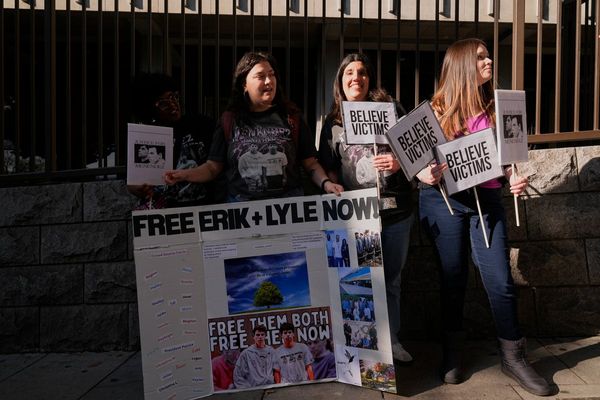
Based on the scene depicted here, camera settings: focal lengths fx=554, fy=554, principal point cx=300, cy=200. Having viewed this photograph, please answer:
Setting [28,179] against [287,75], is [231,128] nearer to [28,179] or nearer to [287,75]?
[287,75]

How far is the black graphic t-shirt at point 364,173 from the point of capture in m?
3.39

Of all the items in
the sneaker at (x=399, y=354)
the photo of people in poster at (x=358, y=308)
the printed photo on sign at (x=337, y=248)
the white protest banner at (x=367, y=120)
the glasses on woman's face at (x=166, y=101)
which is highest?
the glasses on woman's face at (x=166, y=101)

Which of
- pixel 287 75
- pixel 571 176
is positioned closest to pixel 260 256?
pixel 287 75

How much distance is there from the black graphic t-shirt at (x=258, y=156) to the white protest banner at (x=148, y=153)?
28 cm

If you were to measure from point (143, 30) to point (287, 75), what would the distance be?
4231mm

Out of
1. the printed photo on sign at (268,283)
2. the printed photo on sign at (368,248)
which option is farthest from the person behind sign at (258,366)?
the printed photo on sign at (368,248)

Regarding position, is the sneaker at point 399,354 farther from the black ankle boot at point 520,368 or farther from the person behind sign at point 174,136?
the person behind sign at point 174,136

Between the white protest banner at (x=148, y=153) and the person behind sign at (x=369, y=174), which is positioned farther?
the person behind sign at (x=369, y=174)

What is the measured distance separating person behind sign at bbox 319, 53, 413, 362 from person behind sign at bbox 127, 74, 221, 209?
79cm

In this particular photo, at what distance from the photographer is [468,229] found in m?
3.38

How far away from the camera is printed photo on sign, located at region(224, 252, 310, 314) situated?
3252 millimetres

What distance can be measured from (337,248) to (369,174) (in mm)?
500

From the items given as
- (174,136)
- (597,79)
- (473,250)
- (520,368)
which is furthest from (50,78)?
(597,79)

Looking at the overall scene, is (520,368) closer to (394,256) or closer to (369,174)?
(394,256)
